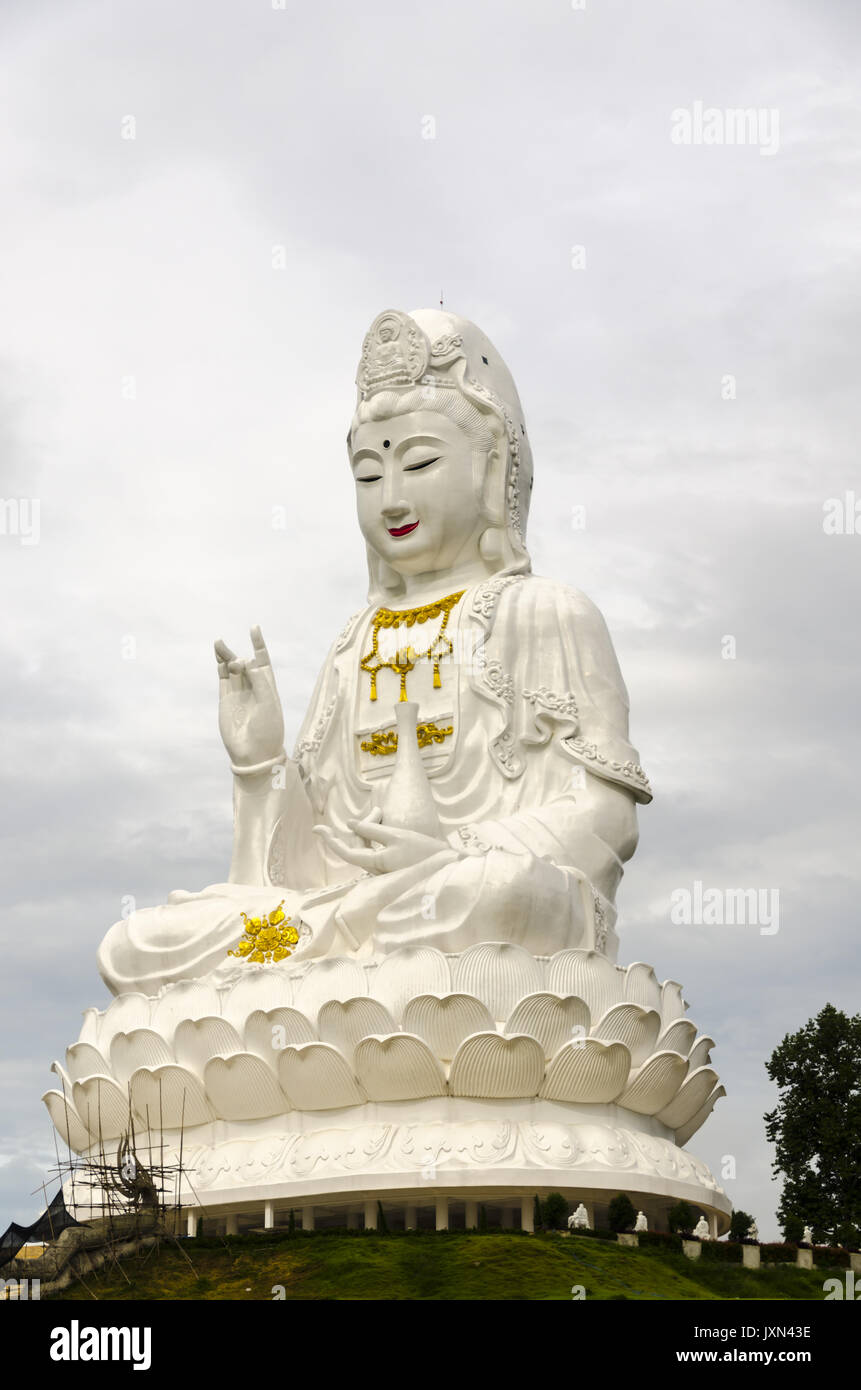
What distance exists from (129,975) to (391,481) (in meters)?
4.32

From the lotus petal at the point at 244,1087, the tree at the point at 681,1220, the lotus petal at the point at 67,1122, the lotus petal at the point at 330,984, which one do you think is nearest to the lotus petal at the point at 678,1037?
the tree at the point at 681,1220

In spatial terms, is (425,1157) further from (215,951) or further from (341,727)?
(341,727)

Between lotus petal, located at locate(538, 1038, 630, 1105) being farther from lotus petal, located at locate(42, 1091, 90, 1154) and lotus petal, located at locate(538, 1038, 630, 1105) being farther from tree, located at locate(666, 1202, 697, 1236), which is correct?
lotus petal, located at locate(42, 1091, 90, 1154)

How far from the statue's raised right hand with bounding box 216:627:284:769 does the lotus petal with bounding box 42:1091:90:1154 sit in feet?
8.93

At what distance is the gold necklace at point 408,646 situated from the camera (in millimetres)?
15664

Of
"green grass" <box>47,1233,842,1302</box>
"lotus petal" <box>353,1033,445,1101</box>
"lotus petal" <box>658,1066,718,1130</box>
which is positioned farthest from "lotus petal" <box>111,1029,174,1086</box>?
"lotus petal" <box>658,1066,718,1130</box>

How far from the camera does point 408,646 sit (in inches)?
625

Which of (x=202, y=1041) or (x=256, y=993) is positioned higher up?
(x=256, y=993)

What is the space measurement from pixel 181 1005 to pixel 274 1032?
0.94 m

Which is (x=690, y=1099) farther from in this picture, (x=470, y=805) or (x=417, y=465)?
(x=417, y=465)

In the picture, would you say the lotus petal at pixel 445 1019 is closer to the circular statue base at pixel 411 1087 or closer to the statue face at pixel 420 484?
the circular statue base at pixel 411 1087

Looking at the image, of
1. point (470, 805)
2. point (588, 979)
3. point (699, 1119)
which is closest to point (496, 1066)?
point (588, 979)

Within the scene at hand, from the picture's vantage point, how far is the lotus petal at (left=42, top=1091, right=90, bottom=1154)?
14297 mm
